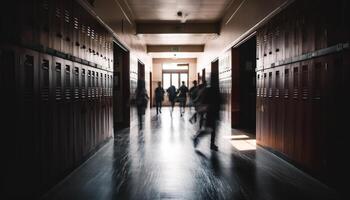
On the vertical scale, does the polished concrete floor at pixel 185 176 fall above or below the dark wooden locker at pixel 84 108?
below

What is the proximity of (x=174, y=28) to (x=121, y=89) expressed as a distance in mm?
3377

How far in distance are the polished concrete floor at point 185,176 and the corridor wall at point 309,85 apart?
0.28 meters

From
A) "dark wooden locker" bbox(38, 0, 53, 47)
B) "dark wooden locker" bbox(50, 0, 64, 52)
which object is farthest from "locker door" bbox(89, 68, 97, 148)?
"dark wooden locker" bbox(38, 0, 53, 47)

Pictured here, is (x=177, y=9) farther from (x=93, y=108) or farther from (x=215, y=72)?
(x=93, y=108)

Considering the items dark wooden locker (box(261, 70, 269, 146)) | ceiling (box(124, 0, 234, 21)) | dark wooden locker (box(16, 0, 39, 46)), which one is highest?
ceiling (box(124, 0, 234, 21))

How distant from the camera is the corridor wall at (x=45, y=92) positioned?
254 cm

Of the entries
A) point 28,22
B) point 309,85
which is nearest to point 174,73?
point 309,85

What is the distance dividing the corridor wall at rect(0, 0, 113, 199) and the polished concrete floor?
0.36 meters

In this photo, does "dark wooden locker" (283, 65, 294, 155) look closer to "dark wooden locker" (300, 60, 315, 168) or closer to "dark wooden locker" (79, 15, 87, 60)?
"dark wooden locker" (300, 60, 315, 168)

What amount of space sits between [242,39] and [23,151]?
5.85 metres

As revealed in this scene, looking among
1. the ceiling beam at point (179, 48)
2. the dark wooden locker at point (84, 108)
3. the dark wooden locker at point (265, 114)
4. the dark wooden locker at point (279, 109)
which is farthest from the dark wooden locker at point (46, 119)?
the ceiling beam at point (179, 48)

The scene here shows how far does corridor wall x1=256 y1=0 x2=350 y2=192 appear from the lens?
3.21 metres

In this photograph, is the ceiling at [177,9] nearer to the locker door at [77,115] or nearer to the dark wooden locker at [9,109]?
the locker door at [77,115]

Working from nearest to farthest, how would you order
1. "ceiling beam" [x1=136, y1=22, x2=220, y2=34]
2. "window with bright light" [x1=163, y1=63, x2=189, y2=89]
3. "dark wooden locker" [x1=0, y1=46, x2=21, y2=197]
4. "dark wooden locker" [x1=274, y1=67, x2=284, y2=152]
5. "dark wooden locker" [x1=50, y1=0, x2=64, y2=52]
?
"dark wooden locker" [x1=0, y1=46, x2=21, y2=197]
"dark wooden locker" [x1=50, y1=0, x2=64, y2=52]
"dark wooden locker" [x1=274, y1=67, x2=284, y2=152]
"ceiling beam" [x1=136, y1=22, x2=220, y2=34]
"window with bright light" [x1=163, y1=63, x2=189, y2=89]
